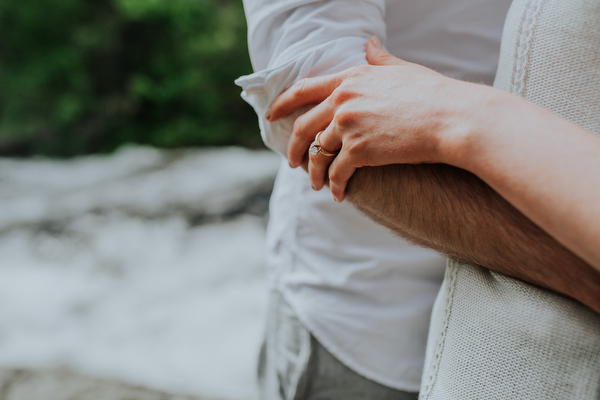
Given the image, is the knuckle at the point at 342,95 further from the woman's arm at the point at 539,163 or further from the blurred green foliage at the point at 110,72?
the blurred green foliage at the point at 110,72

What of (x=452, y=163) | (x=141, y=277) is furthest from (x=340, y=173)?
(x=141, y=277)

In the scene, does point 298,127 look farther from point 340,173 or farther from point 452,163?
point 452,163

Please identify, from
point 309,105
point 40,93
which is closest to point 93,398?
point 309,105

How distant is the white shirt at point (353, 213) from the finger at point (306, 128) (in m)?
0.05

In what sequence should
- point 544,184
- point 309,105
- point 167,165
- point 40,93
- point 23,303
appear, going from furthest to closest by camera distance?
point 40,93
point 167,165
point 23,303
point 309,105
point 544,184

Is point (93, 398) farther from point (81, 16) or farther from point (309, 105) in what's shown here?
point (81, 16)

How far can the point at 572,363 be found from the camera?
49 centimetres

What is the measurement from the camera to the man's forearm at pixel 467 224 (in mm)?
477

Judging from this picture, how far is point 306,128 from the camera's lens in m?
0.62

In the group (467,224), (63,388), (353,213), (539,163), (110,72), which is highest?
(539,163)

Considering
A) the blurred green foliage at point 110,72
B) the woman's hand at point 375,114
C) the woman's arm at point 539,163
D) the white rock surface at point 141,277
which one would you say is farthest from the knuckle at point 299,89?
the blurred green foliage at point 110,72

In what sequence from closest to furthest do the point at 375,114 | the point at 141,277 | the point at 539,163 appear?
1. the point at 539,163
2. the point at 375,114
3. the point at 141,277

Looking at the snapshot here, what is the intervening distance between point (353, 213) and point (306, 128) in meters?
0.21

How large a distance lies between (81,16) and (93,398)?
5.74m
